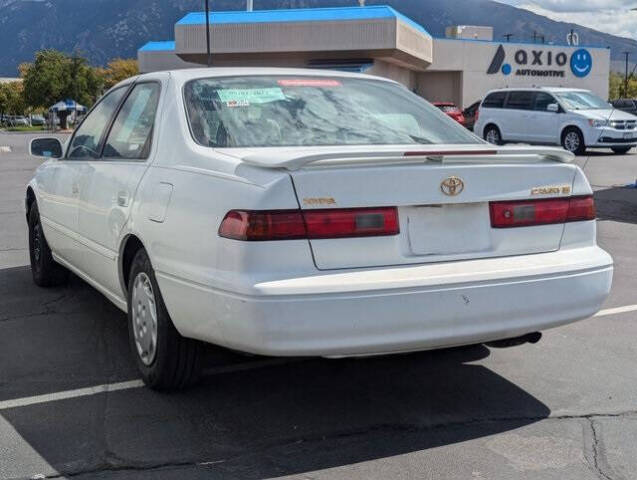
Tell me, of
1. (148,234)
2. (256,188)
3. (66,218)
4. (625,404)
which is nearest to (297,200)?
(256,188)

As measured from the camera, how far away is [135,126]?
5.04 metres

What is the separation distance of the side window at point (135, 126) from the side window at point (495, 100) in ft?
67.9

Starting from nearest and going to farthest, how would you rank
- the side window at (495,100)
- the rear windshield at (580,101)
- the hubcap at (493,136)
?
the rear windshield at (580,101) → the side window at (495,100) → the hubcap at (493,136)

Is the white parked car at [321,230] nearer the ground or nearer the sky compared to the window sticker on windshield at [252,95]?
nearer the ground

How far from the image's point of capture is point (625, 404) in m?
4.33

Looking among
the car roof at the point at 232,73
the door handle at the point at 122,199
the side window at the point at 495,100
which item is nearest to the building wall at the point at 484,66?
the side window at the point at 495,100

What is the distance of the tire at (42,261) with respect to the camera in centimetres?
680

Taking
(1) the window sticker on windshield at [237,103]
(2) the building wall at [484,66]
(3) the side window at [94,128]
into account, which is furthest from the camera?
(2) the building wall at [484,66]

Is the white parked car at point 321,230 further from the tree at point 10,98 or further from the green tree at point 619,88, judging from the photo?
the tree at point 10,98

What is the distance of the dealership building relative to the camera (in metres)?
43.4

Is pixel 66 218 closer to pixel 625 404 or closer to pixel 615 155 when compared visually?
pixel 625 404

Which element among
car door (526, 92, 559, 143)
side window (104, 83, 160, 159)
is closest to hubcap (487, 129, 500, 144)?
car door (526, 92, 559, 143)

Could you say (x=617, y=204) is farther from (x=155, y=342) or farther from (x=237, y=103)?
(x=155, y=342)

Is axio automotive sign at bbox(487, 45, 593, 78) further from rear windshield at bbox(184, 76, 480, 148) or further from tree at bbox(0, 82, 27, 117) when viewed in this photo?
tree at bbox(0, 82, 27, 117)
